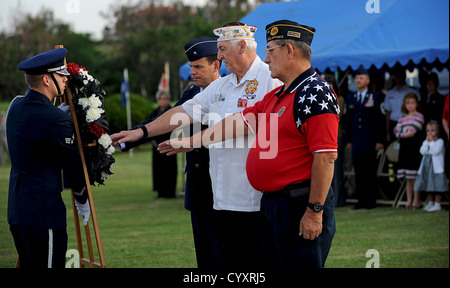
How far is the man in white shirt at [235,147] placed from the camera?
14.8 feet

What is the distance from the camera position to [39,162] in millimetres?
4059

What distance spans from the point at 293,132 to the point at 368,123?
715 centimetres

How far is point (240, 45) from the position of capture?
459 centimetres

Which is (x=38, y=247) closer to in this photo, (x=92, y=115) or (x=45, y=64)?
(x=92, y=115)

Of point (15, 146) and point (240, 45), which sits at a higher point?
point (240, 45)

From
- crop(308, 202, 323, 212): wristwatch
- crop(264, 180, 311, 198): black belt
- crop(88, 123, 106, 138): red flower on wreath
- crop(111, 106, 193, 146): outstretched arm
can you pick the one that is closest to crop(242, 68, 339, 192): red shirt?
crop(264, 180, 311, 198): black belt

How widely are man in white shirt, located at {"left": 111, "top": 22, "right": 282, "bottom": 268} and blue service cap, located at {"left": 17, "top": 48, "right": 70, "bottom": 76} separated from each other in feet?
2.46

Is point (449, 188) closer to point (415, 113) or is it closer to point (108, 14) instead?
point (415, 113)

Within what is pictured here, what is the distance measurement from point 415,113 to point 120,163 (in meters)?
14.0

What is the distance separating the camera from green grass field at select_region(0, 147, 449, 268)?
7020mm

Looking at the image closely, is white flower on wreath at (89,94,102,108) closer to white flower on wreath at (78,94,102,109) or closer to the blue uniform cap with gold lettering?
white flower on wreath at (78,94,102,109)

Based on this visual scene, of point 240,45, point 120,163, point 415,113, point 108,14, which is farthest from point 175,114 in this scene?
point 108,14

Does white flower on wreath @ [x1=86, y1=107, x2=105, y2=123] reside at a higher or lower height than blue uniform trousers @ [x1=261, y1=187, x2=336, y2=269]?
higher

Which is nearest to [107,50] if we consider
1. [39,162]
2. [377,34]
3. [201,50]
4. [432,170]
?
[377,34]
